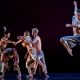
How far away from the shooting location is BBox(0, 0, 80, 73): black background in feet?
46.9

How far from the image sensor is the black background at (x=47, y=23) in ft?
46.9

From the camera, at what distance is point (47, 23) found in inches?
570

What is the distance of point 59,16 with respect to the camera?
14281mm

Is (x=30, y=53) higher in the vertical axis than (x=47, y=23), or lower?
lower

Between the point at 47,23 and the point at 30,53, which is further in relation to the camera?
the point at 47,23

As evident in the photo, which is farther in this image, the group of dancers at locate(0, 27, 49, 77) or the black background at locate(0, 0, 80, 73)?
the black background at locate(0, 0, 80, 73)

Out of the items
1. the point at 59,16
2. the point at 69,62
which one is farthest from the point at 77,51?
the point at 59,16

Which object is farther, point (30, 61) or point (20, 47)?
point (20, 47)

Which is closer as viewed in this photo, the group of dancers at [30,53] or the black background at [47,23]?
the group of dancers at [30,53]

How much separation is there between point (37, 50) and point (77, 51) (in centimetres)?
276

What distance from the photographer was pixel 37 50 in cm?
1214

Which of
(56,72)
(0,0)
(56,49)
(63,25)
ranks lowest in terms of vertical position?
(56,72)

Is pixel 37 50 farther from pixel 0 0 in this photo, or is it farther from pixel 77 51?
pixel 0 0

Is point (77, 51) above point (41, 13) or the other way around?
the other way around
